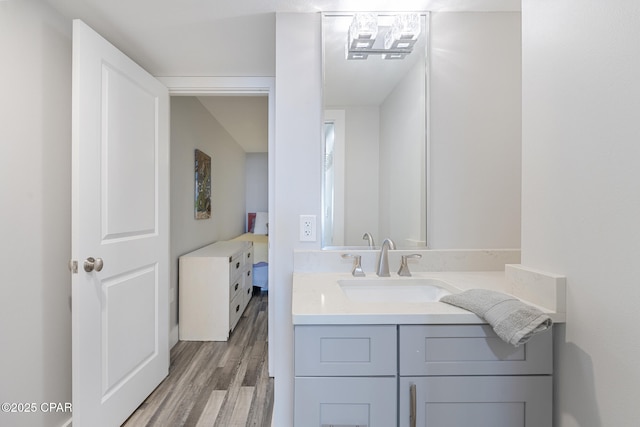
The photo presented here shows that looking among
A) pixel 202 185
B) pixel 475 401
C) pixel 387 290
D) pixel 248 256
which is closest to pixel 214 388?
pixel 387 290

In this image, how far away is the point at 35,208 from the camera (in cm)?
136

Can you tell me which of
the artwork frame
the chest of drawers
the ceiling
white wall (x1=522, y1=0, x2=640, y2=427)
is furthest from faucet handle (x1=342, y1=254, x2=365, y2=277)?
the artwork frame

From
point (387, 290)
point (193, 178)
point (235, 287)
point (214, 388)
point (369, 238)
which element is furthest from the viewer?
point (193, 178)

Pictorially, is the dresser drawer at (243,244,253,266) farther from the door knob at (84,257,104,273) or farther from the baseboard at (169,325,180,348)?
the door knob at (84,257,104,273)

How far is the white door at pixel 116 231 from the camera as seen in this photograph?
136cm

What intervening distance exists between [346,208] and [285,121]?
0.52 metres

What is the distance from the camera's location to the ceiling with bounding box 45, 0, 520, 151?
4.62 feet

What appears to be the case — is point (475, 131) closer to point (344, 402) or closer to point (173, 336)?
point (344, 402)

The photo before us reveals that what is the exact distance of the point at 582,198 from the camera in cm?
79

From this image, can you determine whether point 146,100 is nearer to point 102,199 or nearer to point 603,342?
point 102,199

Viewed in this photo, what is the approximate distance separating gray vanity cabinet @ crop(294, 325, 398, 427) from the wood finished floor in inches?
40.4

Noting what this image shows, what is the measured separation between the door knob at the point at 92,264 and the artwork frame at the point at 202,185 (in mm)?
1694

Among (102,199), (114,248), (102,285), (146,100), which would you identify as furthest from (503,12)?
(102,285)

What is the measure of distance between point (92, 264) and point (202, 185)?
1951 millimetres
